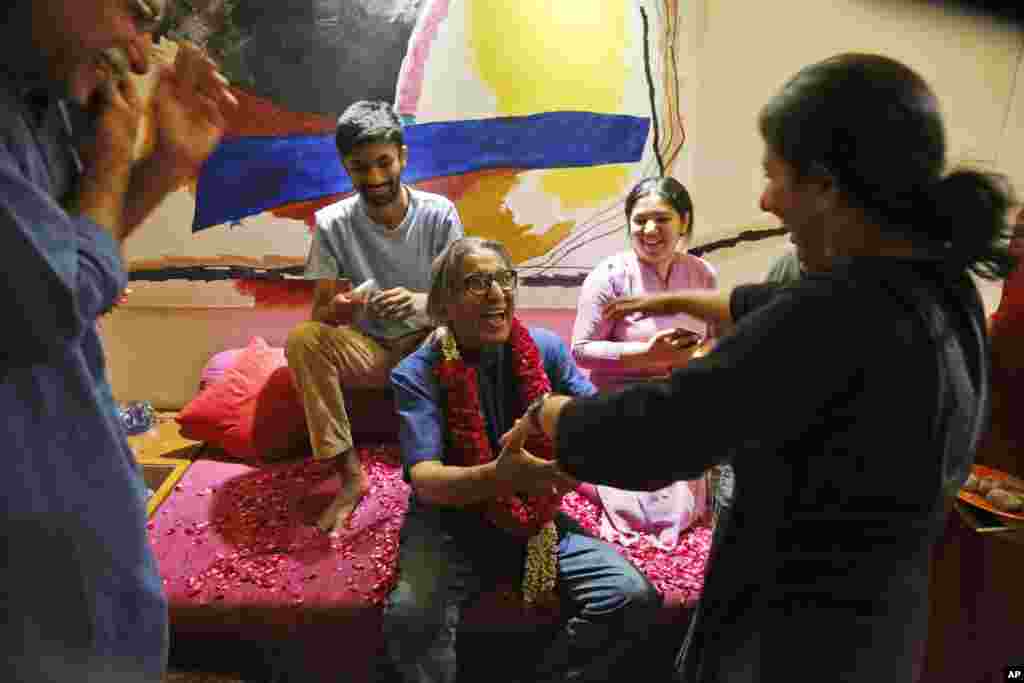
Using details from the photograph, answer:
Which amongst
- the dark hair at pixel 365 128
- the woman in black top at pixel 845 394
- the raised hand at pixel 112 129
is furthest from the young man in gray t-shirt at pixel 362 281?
the woman in black top at pixel 845 394

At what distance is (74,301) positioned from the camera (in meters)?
0.84

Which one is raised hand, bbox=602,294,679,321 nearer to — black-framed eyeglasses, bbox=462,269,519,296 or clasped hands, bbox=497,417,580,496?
clasped hands, bbox=497,417,580,496

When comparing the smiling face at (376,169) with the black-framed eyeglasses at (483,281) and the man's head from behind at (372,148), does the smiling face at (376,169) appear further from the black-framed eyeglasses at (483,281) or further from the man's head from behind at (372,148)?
the black-framed eyeglasses at (483,281)

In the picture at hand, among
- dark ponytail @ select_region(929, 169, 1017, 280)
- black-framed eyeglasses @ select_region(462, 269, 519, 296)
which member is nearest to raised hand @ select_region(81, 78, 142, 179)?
black-framed eyeglasses @ select_region(462, 269, 519, 296)

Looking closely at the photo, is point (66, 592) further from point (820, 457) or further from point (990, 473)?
point (990, 473)

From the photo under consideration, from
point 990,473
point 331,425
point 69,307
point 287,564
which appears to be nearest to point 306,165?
point 331,425

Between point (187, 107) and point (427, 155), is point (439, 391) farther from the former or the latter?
point (427, 155)

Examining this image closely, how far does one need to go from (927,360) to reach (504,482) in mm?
1078

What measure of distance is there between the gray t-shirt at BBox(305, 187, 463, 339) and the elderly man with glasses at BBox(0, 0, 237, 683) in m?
1.71

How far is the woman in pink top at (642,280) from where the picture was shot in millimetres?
2588

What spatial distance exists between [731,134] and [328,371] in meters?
2.27

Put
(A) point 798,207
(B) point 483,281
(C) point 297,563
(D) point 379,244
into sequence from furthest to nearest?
1. (D) point 379,244
2. (C) point 297,563
3. (B) point 483,281
4. (A) point 798,207

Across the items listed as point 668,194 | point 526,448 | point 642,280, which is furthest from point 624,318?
point 526,448

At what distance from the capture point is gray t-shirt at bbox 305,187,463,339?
278 centimetres
